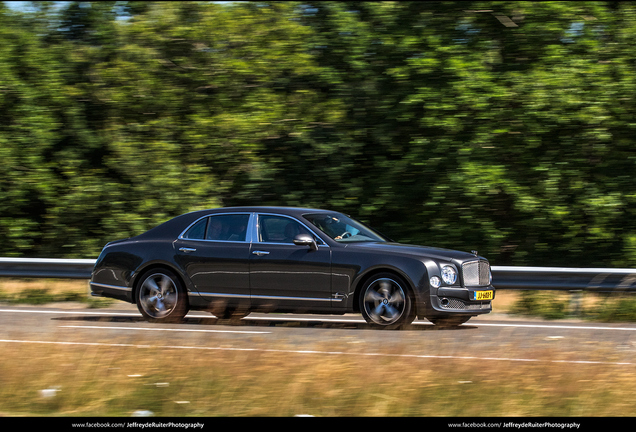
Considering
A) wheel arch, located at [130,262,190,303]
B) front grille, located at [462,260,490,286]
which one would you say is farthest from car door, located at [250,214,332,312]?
front grille, located at [462,260,490,286]

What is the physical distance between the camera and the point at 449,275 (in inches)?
389

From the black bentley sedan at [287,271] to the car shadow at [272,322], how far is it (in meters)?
0.14

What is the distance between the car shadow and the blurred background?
16.8ft

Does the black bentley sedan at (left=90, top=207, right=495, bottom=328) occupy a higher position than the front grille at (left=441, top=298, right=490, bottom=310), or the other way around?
the black bentley sedan at (left=90, top=207, right=495, bottom=328)

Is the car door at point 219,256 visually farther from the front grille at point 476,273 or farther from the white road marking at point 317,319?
the front grille at point 476,273

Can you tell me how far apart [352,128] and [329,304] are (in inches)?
300

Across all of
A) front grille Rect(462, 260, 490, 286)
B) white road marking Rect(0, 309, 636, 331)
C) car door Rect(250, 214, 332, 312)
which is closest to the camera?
front grille Rect(462, 260, 490, 286)

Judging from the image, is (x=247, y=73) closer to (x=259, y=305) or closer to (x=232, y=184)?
(x=232, y=184)

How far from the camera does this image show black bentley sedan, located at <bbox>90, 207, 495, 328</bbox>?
32.4 feet

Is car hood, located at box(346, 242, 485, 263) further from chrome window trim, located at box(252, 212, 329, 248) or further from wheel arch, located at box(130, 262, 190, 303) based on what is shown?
wheel arch, located at box(130, 262, 190, 303)

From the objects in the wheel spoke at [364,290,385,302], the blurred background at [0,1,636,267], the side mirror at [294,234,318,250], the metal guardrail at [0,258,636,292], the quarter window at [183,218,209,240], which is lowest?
the metal guardrail at [0,258,636,292]

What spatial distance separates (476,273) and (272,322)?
8.68 feet

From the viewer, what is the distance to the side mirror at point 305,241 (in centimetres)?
1026

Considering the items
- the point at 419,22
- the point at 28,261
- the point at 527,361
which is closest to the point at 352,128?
the point at 419,22
